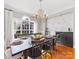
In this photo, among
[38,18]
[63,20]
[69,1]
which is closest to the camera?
[69,1]

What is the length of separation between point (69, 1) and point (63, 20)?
2.07m

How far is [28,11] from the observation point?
6.95 metres

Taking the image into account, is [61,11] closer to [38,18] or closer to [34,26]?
[38,18]

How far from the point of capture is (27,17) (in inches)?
293
